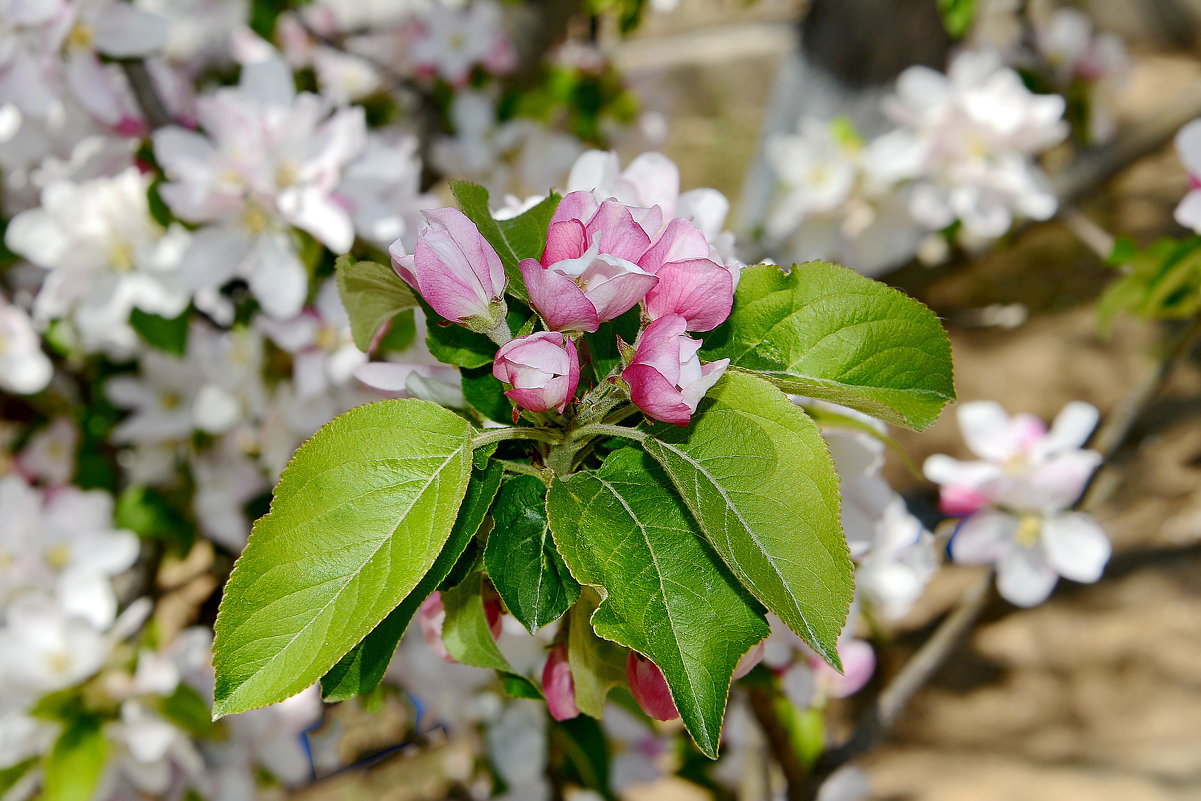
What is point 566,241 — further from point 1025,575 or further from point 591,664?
point 1025,575

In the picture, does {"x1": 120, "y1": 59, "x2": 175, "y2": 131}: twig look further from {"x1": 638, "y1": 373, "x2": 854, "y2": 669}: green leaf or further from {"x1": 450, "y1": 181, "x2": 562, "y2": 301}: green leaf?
{"x1": 638, "y1": 373, "x2": 854, "y2": 669}: green leaf

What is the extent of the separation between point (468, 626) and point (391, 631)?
0.19 ft

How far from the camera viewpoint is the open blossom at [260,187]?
0.92m

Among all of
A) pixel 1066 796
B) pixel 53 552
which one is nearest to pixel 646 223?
pixel 53 552

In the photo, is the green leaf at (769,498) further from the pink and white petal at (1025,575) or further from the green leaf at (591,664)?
the pink and white petal at (1025,575)

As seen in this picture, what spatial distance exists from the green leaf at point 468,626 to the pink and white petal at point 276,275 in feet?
1.69

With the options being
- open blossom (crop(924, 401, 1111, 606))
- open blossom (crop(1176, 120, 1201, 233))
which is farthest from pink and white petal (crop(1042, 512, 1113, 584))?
open blossom (crop(1176, 120, 1201, 233))

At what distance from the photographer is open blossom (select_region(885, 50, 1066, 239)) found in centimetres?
136

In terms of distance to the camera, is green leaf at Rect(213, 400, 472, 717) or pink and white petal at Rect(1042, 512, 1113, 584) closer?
green leaf at Rect(213, 400, 472, 717)

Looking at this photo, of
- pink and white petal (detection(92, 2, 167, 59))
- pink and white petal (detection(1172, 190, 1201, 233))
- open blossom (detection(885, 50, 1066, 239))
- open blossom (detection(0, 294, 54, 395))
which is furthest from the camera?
open blossom (detection(885, 50, 1066, 239))

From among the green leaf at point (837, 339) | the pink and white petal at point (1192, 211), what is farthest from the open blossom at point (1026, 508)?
the green leaf at point (837, 339)

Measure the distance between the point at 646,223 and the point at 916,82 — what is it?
3.50ft

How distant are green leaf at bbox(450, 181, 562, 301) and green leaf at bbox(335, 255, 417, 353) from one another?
5cm

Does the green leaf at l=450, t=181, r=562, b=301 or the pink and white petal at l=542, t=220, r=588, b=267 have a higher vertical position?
the pink and white petal at l=542, t=220, r=588, b=267
